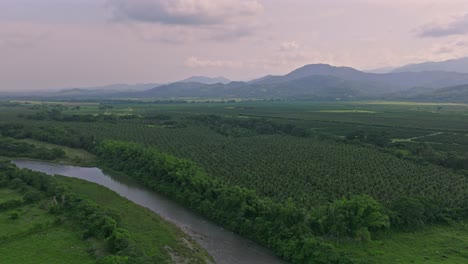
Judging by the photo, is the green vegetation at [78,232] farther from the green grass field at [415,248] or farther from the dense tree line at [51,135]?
the dense tree line at [51,135]

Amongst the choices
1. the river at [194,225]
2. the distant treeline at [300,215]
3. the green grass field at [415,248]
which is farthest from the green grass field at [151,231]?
the green grass field at [415,248]

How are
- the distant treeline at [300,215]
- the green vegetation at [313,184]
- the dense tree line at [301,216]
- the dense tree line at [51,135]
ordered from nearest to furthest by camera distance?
the dense tree line at [301,216]
the distant treeline at [300,215]
the green vegetation at [313,184]
the dense tree line at [51,135]

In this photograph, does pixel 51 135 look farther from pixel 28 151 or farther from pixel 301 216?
pixel 301 216

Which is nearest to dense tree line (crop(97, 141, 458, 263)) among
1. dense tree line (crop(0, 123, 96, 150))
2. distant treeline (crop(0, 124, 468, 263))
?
distant treeline (crop(0, 124, 468, 263))

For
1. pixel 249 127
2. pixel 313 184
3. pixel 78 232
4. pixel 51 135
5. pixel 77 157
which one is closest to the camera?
pixel 78 232

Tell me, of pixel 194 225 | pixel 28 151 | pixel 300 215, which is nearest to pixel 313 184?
pixel 300 215

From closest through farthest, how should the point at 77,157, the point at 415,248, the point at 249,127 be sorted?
the point at 415,248
the point at 77,157
the point at 249,127

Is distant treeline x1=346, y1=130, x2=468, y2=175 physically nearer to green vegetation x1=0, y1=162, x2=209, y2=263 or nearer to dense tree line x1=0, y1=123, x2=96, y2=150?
green vegetation x1=0, y1=162, x2=209, y2=263
